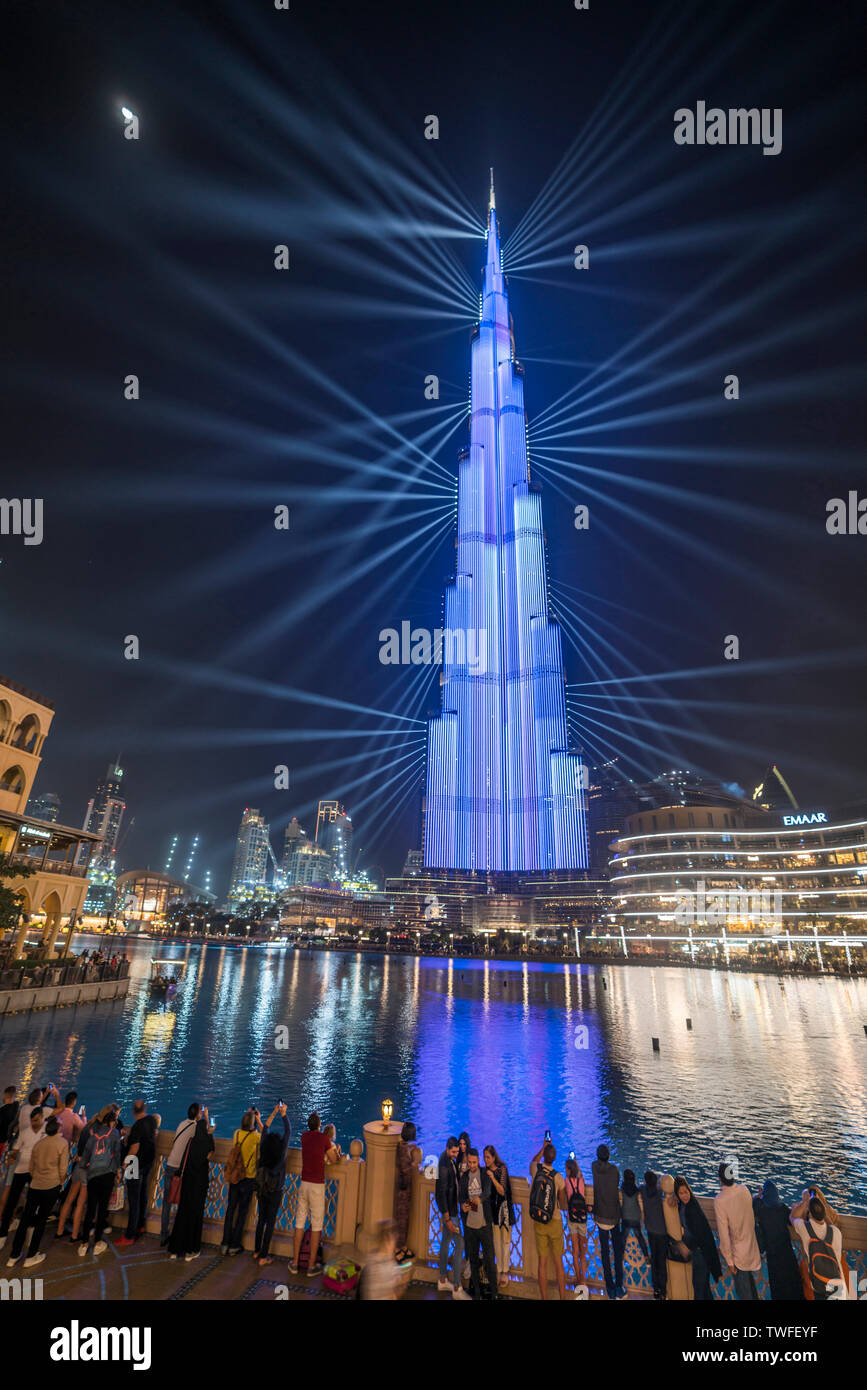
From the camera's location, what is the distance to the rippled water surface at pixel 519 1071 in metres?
19.9

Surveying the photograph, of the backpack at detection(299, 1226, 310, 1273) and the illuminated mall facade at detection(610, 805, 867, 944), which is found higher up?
the illuminated mall facade at detection(610, 805, 867, 944)

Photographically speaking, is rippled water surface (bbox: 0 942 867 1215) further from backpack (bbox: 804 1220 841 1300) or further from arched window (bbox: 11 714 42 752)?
arched window (bbox: 11 714 42 752)

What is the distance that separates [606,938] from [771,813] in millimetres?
51191

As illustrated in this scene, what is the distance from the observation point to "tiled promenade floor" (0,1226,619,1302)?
21.6 ft

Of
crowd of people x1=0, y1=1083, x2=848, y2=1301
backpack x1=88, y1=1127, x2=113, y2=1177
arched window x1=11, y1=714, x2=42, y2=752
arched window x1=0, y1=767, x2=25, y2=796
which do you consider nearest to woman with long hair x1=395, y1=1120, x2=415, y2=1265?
crowd of people x1=0, y1=1083, x2=848, y2=1301

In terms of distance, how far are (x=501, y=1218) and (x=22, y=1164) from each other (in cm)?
631

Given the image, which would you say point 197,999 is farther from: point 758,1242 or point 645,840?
point 645,840

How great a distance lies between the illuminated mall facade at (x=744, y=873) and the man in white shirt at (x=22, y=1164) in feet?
416

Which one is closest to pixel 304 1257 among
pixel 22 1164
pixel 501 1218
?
pixel 501 1218

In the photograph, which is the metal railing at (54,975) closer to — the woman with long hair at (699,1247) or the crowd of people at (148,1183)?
the crowd of people at (148,1183)

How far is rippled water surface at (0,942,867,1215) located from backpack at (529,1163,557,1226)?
40.8 feet

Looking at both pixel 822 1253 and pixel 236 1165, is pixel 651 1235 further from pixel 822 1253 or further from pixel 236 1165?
pixel 236 1165

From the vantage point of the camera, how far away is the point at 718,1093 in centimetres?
2611
